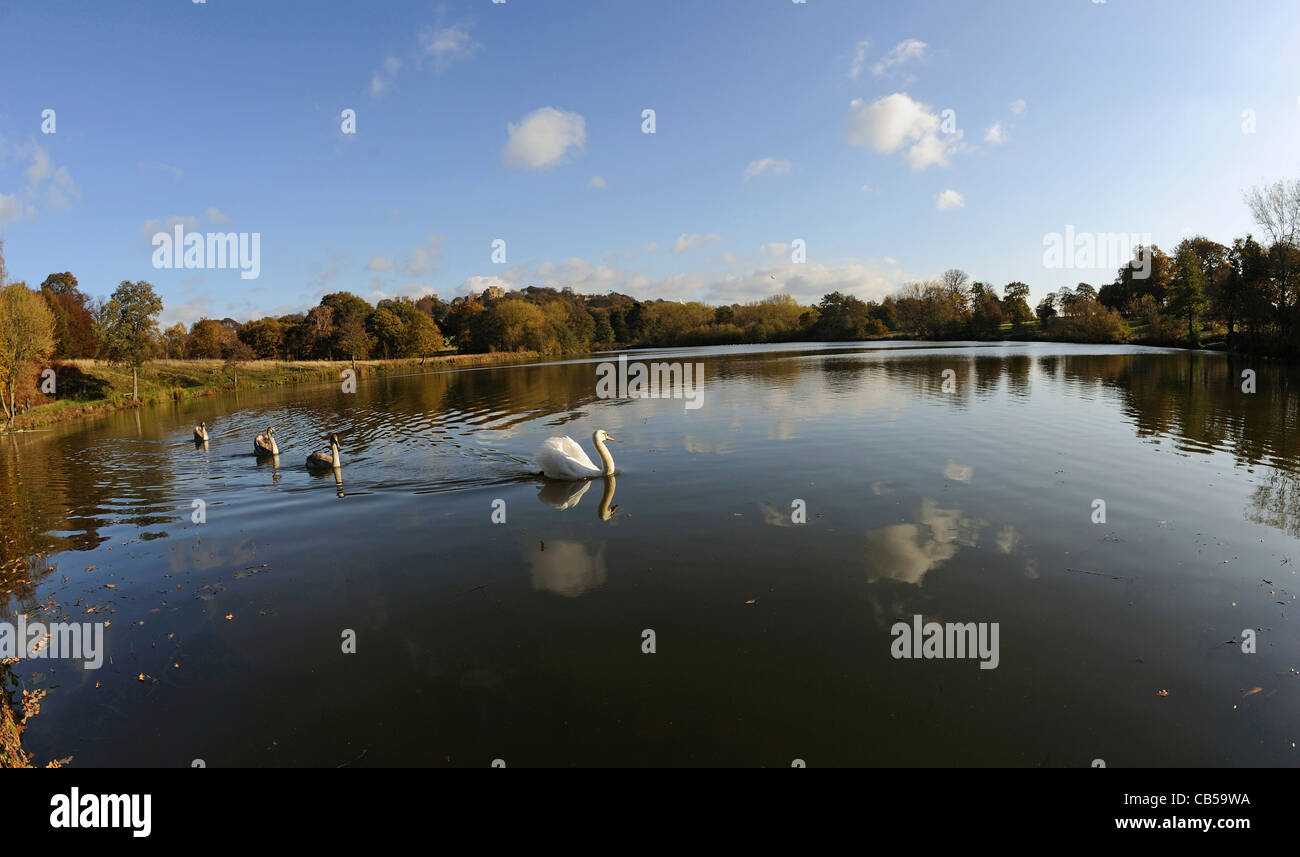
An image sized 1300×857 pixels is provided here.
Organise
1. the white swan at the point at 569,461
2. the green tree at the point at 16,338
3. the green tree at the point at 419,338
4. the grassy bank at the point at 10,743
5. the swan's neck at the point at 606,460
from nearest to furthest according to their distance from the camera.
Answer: the grassy bank at the point at 10,743
the white swan at the point at 569,461
the swan's neck at the point at 606,460
the green tree at the point at 16,338
the green tree at the point at 419,338

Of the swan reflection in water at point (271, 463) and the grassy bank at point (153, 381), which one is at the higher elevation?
the grassy bank at point (153, 381)

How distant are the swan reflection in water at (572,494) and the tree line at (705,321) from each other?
99.9ft

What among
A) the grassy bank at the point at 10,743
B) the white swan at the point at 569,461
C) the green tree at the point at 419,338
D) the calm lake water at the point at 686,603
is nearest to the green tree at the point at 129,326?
the calm lake water at the point at 686,603

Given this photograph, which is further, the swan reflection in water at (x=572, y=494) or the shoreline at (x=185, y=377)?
the shoreline at (x=185, y=377)

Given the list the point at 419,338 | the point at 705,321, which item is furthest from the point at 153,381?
the point at 705,321

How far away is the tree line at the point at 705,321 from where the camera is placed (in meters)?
36.4

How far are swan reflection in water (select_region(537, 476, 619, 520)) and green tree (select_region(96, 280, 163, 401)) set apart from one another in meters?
37.4

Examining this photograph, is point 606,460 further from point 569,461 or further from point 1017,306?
point 1017,306

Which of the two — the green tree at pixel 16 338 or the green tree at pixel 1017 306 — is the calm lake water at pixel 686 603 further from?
the green tree at pixel 1017 306

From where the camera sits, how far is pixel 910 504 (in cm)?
1038

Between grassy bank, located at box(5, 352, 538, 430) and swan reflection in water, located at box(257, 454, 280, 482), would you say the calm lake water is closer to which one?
swan reflection in water, located at box(257, 454, 280, 482)
